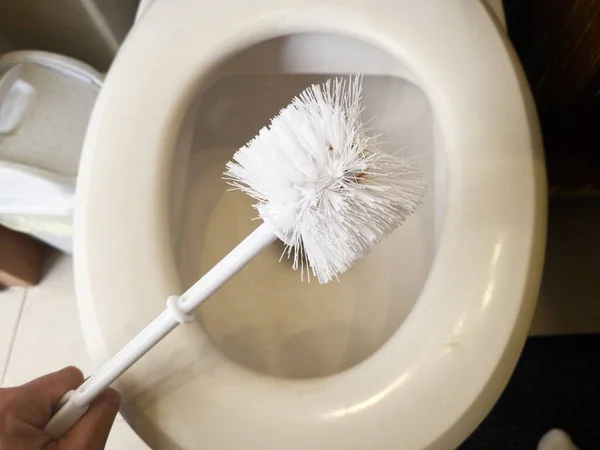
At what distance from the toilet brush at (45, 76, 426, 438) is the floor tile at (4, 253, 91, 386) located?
20.6 inches

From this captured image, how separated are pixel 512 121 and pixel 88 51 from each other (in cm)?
60

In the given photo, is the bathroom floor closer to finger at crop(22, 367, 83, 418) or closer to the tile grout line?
the tile grout line

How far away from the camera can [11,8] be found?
729 millimetres

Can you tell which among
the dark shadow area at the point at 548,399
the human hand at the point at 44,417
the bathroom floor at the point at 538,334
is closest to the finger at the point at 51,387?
the human hand at the point at 44,417

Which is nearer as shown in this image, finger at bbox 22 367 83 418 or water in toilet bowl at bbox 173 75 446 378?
finger at bbox 22 367 83 418

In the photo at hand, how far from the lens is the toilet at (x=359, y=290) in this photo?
1.42 feet

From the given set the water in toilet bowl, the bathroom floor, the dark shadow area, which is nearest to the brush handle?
the water in toilet bowl

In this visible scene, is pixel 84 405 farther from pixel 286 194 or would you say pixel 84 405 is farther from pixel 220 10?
pixel 220 10

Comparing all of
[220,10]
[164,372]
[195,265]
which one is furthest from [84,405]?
[220,10]

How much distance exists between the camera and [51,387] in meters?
0.44

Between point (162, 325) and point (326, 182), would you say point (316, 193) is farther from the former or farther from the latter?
point (162, 325)

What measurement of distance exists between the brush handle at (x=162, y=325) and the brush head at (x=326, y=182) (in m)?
0.02

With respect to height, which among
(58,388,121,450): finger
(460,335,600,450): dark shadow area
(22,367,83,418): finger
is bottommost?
(460,335,600,450): dark shadow area

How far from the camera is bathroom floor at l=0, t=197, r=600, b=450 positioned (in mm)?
790
